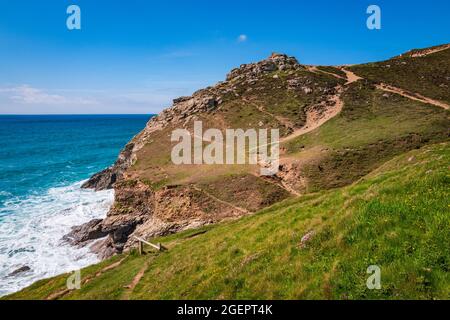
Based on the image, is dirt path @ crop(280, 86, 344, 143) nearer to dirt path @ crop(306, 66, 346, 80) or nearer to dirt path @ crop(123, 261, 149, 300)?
dirt path @ crop(306, 66, 346, 80)

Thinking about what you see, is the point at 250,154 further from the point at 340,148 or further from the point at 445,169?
the point at 445,169

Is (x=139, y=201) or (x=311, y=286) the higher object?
(x=311, y=286)

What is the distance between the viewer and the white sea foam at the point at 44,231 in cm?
4370

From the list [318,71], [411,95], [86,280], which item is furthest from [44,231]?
[318,71]

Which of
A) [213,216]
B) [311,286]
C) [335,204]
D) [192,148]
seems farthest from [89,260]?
[311,286]

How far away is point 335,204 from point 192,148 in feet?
169

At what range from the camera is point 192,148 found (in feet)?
226

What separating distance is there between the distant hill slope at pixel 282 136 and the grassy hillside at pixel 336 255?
2268 cm

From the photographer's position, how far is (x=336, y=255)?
13.2m

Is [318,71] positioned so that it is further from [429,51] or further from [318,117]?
[429,51]

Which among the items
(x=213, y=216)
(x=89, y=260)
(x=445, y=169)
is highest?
(x=445, y=169)

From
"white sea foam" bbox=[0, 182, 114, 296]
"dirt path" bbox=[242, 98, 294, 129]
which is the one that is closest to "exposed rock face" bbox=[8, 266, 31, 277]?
"white sea foam" bbox=[0, 182, 114, 296]

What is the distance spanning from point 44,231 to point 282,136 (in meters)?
48.9

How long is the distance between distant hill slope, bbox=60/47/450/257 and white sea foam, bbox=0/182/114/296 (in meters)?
3.93
